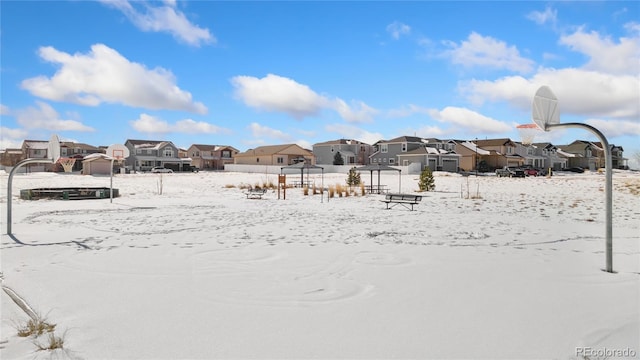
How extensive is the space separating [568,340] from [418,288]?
7.16 ft

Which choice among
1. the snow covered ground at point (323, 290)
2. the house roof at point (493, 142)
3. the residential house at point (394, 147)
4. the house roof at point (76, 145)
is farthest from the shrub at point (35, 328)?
the house roof at point (76, 145)

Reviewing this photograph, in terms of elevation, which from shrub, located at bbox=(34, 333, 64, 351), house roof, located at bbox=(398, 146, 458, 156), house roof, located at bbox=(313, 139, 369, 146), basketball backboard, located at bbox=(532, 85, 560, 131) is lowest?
shrub, located at bbox=(34, 333, 64, 351)

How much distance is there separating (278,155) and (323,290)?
67.5 metres

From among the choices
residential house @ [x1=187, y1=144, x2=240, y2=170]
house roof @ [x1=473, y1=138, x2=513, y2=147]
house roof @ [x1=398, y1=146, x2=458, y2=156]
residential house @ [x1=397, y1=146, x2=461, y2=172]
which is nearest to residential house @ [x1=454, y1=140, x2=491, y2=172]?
residential house @ [x1=397, y1=146, x2=461, y2=172]

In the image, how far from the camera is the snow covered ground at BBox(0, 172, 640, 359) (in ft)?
14.7

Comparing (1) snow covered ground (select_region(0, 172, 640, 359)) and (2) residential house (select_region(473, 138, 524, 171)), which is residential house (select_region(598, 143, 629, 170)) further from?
(1) snow covered ground (select_region(0, 172, 640, 359))

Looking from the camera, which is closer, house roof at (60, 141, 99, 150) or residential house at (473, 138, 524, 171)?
residential house at (473, 138, 524, 171)

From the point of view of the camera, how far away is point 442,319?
16.8 feet

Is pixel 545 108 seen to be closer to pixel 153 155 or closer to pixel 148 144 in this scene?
pixel 153 155

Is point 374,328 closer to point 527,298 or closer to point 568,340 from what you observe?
point 568,340

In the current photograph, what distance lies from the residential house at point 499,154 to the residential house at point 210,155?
50134mm

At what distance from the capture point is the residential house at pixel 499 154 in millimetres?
66375

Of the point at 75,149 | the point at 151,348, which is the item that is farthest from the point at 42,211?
the point at 75,149

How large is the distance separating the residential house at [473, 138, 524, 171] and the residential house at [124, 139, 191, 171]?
52899 millimetres
